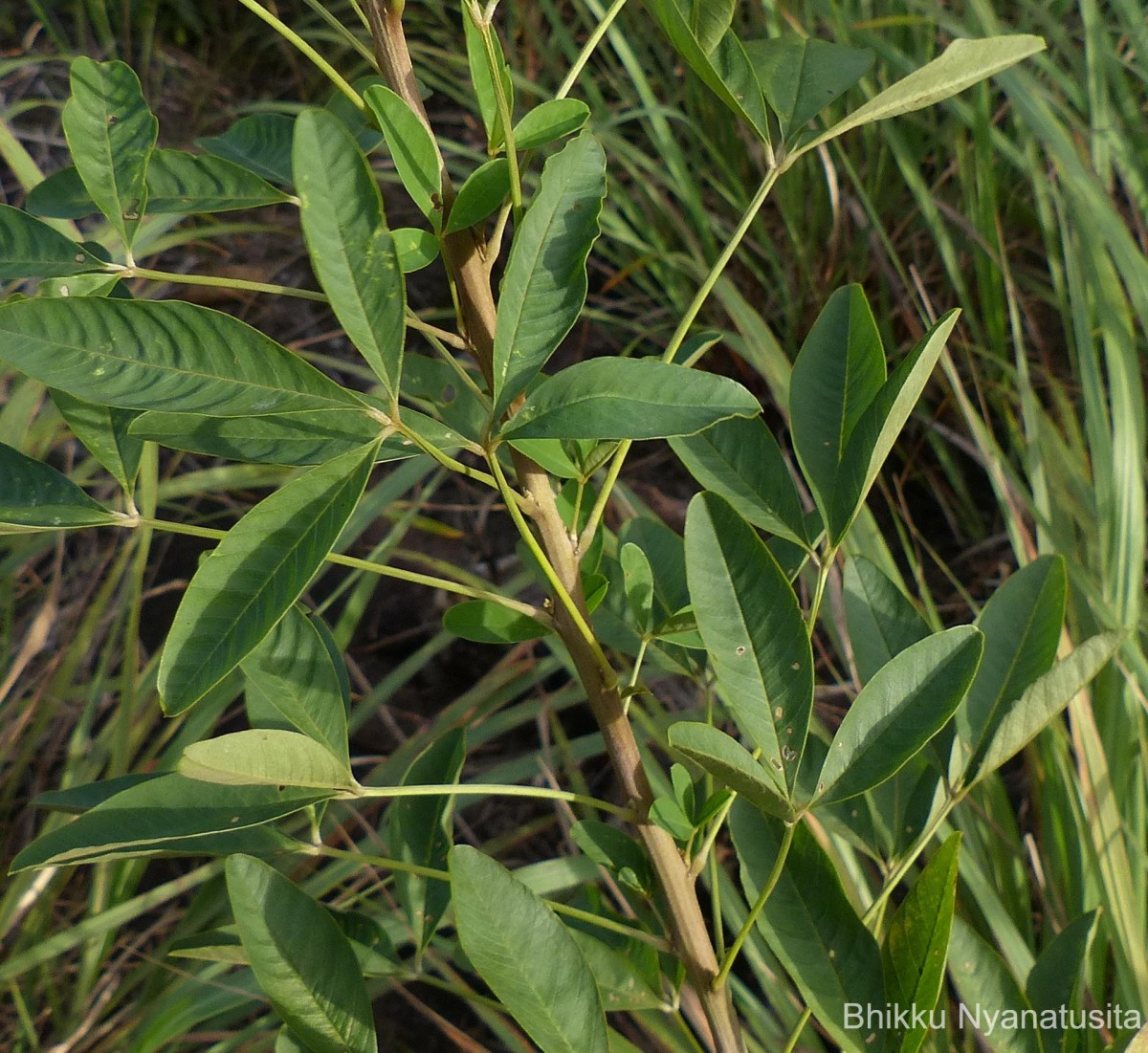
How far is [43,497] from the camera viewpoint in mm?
422

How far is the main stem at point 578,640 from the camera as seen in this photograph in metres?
0.38

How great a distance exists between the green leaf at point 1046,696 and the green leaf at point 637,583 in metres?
0.17

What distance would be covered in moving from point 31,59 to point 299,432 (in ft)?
5.44

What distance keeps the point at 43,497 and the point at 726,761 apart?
12.2 inches

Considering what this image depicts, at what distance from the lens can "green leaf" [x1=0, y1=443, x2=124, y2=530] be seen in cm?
41

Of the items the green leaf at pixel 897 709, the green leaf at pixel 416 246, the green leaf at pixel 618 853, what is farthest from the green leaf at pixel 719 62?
the green leaf at pixel 618 853

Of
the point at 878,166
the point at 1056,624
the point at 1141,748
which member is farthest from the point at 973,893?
the point at 878,166

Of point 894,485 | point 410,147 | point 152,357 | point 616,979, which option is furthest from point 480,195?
point 894,485

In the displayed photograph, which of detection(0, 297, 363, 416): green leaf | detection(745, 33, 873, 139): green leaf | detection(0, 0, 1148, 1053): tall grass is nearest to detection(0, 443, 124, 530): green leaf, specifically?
detection(0, 297, 363, 416): green leaf

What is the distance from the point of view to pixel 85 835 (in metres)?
0.40

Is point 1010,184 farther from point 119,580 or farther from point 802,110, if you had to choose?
point 119,580

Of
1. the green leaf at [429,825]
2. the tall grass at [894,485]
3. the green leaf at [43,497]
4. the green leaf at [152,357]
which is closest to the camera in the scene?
the green leaf at [152,357]

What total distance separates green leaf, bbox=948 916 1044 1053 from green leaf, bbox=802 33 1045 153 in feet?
1.15

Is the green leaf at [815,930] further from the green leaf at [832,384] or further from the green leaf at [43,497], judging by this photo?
the green leaf at [43,497]
